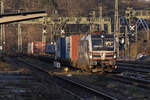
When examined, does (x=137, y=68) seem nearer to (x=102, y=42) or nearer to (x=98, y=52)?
(x=102, y=42)

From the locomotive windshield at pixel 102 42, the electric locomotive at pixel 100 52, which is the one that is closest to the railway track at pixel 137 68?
the electric locomotive at pixel 100 52

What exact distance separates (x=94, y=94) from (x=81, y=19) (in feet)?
158

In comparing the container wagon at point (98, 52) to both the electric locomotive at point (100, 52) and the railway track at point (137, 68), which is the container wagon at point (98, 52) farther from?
the railway track at point (137, 68)

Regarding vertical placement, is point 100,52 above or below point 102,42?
below

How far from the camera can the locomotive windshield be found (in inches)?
981

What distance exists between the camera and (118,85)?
18.3m

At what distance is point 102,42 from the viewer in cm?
2509

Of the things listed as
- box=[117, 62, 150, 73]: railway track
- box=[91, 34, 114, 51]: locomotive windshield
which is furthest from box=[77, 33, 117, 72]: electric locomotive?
box=[117, 62, 150, 73]: railway track

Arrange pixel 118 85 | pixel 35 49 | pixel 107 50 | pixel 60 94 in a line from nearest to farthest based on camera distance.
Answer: pixel 60 94 → pixel 118 85 → pixel 107 50 → pixel 35 49

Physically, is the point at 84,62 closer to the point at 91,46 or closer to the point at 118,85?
the point at 91,46

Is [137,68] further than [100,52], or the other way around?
[137,68]

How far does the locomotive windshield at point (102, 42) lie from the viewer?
81.7ft

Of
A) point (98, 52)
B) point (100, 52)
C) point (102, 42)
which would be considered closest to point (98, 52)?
point (98, 52)

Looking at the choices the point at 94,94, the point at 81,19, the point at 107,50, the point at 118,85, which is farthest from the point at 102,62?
the point at 81,19
